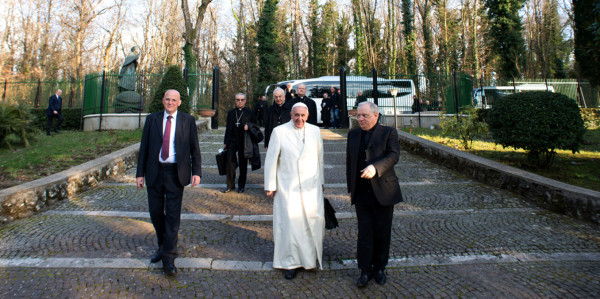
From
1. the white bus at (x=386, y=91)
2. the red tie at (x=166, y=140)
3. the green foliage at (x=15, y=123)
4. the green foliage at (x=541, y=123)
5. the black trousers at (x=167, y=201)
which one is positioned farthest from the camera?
the white bus at (x=386, y=91)

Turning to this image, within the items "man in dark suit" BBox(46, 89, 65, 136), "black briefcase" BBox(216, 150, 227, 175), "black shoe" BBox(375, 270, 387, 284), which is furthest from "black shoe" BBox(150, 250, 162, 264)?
"man in dark suit" BBox(46, 89, 65, 136)

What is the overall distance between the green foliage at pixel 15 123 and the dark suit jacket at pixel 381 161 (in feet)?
34.2

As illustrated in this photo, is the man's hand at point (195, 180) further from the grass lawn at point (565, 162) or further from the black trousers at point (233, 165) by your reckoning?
the grass lawn at point (565, 162)

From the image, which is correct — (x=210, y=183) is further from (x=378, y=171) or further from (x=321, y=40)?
(x=321, y=40)

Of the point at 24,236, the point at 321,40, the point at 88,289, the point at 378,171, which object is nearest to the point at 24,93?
the point at 24,236

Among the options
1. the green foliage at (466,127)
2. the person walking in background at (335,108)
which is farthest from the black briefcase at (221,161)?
the person walking in background at (335,108)

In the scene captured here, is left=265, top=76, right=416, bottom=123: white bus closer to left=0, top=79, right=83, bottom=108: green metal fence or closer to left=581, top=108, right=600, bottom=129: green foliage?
left=581, top=108, right=600, bottom=129: green foliage

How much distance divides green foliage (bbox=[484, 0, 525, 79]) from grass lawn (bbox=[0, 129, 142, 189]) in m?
31.9

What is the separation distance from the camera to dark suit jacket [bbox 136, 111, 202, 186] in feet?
12.4

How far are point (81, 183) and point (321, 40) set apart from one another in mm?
36443

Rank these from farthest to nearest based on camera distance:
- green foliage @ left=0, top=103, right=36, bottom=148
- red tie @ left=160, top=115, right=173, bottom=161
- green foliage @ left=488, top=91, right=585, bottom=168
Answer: green foliage @ left=0, top=103, right=36, bottom=148 → green foliage @ left=488, top=91, right=585, bottom=168 → red tie @ left=160, top=115, right=173, bottom=161

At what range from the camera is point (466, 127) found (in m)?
9.77

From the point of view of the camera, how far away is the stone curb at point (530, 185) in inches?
199

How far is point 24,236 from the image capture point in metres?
4.61
